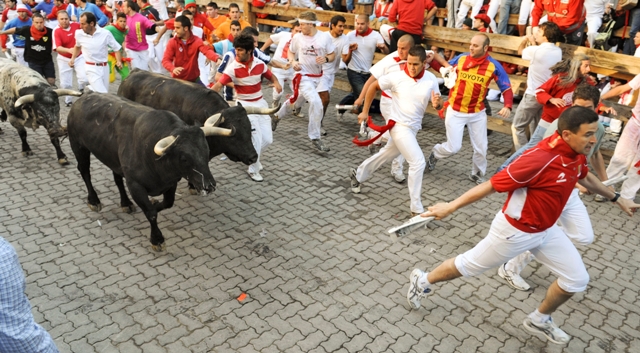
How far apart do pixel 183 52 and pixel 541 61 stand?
582 cm

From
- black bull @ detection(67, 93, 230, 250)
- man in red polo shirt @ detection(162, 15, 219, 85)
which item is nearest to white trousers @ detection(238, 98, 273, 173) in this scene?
black bull @ detection(67, 93, 230, 250)

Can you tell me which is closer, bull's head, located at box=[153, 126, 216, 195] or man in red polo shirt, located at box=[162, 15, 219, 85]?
bull's head, located at box=[153, 126, 216, 195]

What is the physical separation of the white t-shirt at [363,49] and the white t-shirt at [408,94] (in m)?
3.56

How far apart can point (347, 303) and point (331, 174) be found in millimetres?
3327

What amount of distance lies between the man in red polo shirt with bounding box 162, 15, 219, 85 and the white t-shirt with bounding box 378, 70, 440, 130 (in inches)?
141

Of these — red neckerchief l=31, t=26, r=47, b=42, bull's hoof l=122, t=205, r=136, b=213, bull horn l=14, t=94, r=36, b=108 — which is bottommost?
bull's hoof l=122, t=205, r=136, b=213

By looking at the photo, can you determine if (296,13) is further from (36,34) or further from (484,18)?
(36,34)

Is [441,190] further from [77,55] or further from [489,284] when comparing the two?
[77,55]

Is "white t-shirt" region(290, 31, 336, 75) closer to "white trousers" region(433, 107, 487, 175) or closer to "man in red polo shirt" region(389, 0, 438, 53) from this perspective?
"man in red polo shirt" region(389, 0, 438, 53)

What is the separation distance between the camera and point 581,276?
14.0 feet

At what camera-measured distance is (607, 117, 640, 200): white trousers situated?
7105mm

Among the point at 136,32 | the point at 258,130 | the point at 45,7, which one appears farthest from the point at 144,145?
the point at 45,7

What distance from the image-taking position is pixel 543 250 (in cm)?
433

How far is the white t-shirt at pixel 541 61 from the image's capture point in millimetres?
7824
